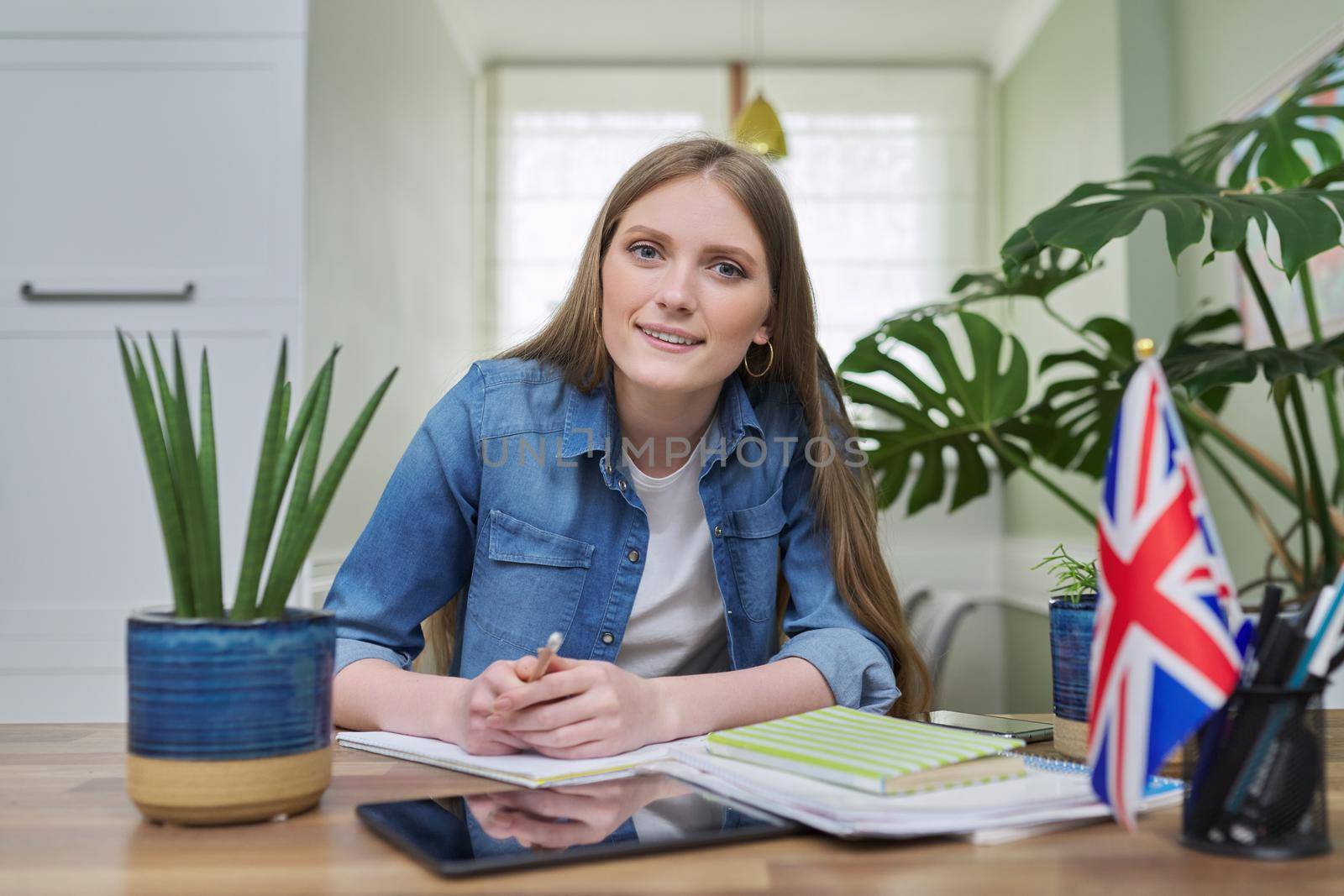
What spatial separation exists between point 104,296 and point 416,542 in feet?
5.73

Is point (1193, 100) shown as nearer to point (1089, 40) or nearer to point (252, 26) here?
point (1089, 40)

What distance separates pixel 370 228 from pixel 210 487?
113 inches

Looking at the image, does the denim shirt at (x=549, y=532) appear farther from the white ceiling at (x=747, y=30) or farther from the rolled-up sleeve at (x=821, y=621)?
the white ceiling at (x=747, y=30)

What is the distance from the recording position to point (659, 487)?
1351 millimetres

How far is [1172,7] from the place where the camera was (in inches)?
145

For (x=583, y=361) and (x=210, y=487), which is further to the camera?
(x=583, y=361)

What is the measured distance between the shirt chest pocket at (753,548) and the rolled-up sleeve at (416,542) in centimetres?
29

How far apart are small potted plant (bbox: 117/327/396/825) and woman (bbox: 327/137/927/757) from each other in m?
0.41

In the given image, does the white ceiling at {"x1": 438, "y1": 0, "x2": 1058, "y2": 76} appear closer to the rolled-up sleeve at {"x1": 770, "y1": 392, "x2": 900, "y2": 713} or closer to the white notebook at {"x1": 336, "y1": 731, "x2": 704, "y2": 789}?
the rolled-up sleeve at {"x1": 770, "y1": 392, "x2": 900, "y2": 713}

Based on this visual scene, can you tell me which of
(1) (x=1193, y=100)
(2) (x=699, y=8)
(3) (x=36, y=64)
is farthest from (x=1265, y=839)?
(2) (x=699, y=8)

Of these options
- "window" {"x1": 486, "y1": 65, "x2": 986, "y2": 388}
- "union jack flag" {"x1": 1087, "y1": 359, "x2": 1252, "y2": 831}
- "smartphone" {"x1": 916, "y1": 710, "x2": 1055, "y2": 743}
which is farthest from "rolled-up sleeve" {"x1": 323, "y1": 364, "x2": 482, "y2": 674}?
"window" {"x1": 486, "y1": 65, "x2": 986, "y2": 388}

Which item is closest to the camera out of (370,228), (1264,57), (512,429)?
(512,429)

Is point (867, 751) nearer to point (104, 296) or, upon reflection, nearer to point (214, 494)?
point (214, 494)

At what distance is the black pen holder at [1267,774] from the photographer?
0.59m
